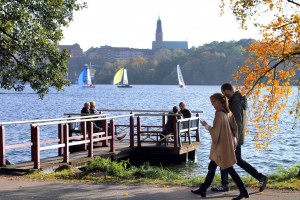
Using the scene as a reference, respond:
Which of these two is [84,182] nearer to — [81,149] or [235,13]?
[235,13]

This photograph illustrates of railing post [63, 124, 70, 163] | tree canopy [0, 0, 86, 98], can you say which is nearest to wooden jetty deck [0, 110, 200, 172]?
railing post [63, 124, 70, 163]

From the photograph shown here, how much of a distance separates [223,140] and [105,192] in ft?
7.94

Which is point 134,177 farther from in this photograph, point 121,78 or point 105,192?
point 121,78

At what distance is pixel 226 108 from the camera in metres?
8.28

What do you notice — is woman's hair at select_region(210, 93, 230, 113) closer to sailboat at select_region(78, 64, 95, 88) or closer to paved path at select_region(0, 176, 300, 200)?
paved path at select_region(0, 176, 300, 200)

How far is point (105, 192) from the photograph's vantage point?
9234 mm

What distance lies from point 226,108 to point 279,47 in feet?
15.6

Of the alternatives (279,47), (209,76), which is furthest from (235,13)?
(209,76)

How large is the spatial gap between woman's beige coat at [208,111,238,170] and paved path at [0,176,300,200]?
31.1 inches

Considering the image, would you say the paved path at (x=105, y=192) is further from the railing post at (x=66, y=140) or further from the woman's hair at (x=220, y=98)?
the railing post at (x=66, y=140)

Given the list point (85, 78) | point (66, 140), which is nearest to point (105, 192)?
point (66, 140)

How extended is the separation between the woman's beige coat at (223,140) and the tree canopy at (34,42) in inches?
353

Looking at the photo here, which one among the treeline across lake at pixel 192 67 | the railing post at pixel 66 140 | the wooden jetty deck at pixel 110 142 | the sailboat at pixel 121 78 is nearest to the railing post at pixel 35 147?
the wooden jetty deck at pixel 110 142

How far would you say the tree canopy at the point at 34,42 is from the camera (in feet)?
50.6
